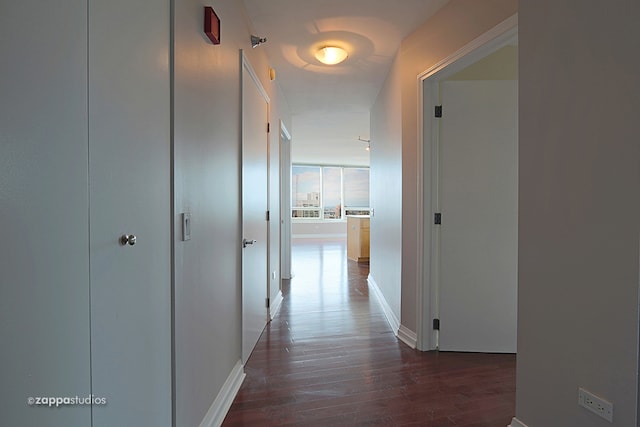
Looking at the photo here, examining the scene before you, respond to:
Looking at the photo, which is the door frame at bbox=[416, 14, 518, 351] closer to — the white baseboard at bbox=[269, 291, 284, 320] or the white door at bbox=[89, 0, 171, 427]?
the white baseboard at bbox=[269, 291, 284, 320]

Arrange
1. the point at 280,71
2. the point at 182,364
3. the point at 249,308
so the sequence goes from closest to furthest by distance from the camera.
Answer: the point at 182,364 → the point at 249,308 → the point at 280,71

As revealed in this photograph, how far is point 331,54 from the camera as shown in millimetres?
3096

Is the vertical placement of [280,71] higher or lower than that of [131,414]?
higher

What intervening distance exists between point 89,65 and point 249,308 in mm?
2062

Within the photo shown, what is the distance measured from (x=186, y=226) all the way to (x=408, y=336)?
2.18 meters

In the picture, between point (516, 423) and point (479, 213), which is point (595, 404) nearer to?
point (516, 423)

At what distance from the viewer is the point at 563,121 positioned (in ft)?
4.70

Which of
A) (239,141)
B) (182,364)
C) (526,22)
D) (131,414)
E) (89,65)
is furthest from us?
(239,141)

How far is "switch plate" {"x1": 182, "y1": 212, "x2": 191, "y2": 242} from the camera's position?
141 cm

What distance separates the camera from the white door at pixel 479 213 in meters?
2.67

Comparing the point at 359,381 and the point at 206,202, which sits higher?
the point at 206,202

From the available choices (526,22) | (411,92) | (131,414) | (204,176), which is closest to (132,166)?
(204,176)

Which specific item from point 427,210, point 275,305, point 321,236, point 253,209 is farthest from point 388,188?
point 321,236

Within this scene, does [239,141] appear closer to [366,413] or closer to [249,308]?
[249,308]
